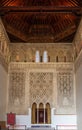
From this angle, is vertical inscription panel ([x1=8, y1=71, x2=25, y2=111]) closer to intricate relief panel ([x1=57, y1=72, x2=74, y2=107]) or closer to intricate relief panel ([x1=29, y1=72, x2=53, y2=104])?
intricate relief panel ([x1=29, y1=72, x2=53, y2=104])

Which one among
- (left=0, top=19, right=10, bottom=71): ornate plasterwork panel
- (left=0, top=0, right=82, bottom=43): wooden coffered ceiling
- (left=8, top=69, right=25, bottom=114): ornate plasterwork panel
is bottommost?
(left=8, top=69, right=25, bottom=114): ornate plasterwork panel

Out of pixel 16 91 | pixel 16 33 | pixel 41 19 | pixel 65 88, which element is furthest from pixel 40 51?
pixel 16 91

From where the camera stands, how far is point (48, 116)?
1373 cm

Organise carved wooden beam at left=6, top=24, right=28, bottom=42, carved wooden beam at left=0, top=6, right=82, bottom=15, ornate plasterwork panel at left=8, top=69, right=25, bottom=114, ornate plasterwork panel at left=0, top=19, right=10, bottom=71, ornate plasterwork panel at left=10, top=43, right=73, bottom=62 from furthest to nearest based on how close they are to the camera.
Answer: ornate plasterwork panel at left=10, top=43, right=73, bottom=62 < ornate plasterwork panel at left=8, top=69, right=25, bottom=114 < carved wooden beam at left=6, top=24, right=28, bottom=42 < ornate plasterwork panel at left=0, top=19, right=10, bottom=71 < carved wooden beam at left=0, top=6, right=82, bottom=15

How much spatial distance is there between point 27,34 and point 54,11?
335cm

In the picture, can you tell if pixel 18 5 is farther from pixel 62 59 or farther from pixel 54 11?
pixel 62 59

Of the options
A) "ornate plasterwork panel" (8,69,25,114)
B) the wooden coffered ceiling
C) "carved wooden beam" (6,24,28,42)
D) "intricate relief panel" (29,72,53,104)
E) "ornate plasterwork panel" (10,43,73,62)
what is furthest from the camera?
"ornate plasterwork panel" (10,43,73,62)

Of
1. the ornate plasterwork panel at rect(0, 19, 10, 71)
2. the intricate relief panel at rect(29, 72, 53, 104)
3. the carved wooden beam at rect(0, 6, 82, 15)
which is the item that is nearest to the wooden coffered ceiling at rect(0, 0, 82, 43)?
the carved wooden beam at rect(0, 6, 82, 15)

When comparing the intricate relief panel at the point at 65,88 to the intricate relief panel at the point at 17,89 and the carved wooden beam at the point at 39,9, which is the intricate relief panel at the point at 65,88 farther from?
the carved wooden beam at the point at 39,9

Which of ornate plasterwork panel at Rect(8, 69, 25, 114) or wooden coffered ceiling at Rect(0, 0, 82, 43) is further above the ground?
wooden coffered ceiling at Rect(0, 0, 82, 43)

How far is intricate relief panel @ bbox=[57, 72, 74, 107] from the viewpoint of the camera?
13.9 metres

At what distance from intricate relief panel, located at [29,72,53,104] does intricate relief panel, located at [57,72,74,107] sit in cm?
50

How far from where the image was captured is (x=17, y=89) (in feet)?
46.0

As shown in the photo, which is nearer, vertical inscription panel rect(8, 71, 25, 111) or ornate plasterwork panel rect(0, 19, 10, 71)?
ornate plasterwork panel rect(0, 19, 10, 71)
